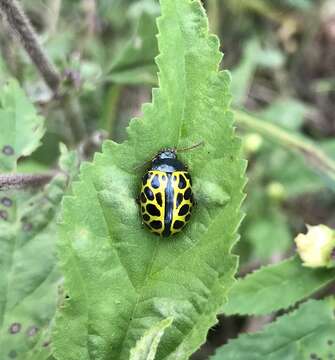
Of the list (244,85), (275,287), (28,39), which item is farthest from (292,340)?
(244,85)

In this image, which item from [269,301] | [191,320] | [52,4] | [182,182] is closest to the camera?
[191,320]

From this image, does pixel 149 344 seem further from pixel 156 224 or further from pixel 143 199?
pixel 143 199

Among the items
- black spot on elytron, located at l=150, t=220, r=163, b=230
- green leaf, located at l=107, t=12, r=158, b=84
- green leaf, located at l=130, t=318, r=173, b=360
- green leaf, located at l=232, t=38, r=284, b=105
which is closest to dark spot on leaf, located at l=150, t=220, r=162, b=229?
black spot on elytron, located at l=150, t=220, r=163, b=230

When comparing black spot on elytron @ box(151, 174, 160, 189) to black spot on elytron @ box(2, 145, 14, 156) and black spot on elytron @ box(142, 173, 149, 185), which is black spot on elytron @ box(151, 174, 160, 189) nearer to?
black spot on elytron @ box(142, 173, 149, 185)

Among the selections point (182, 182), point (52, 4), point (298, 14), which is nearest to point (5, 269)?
point (182, 182)

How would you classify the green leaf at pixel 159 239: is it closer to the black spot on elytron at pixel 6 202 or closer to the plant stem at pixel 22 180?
the plant stem at pixel 22 180

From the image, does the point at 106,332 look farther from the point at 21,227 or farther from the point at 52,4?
the point at 52,4
